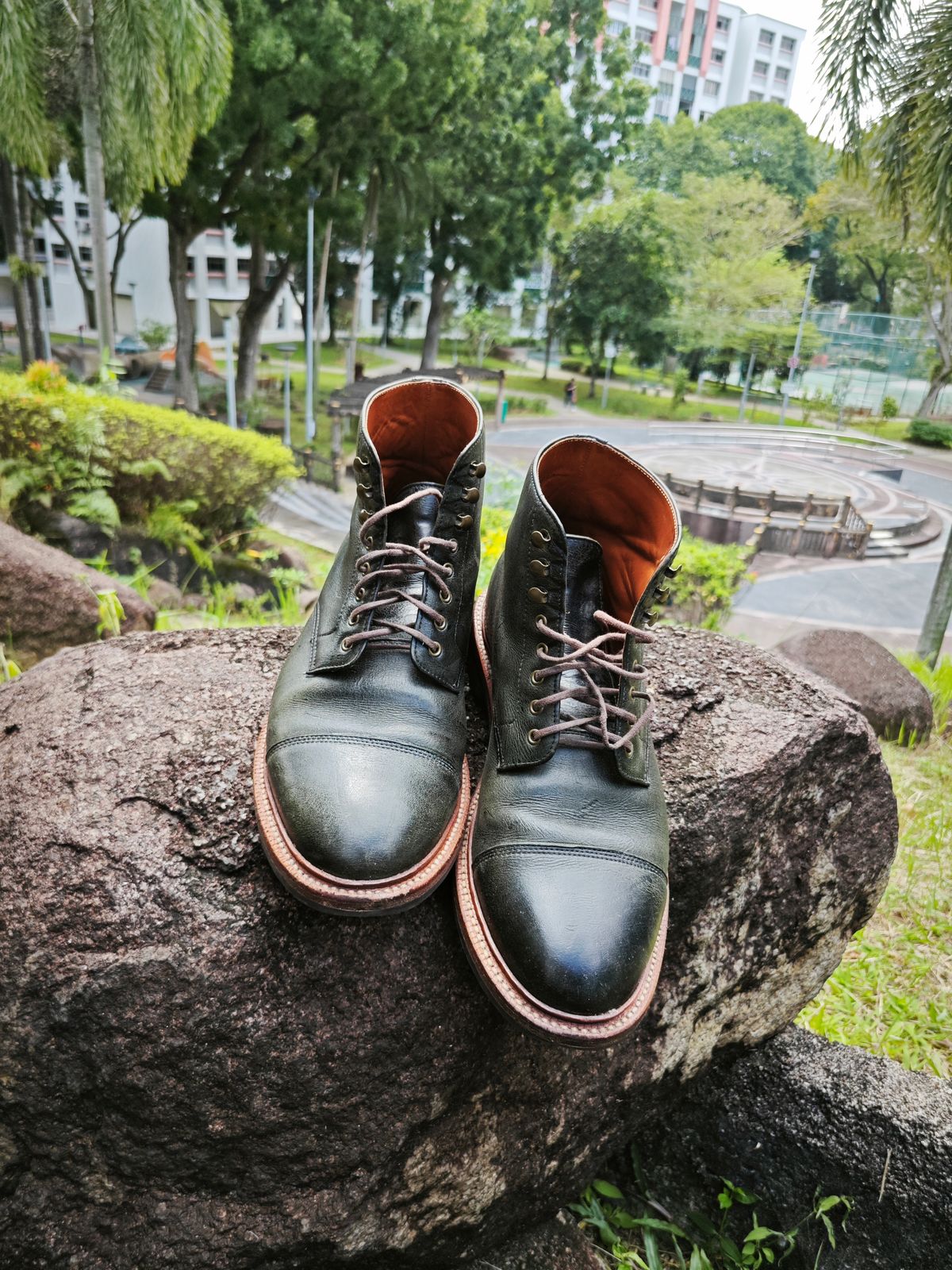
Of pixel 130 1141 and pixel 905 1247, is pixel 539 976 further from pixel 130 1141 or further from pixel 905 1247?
pixel 905 1247

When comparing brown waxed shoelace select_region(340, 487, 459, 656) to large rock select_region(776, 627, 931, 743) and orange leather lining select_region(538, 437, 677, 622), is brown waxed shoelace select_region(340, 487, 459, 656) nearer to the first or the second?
orange leather lining select_region(538, 437, 677, 622)

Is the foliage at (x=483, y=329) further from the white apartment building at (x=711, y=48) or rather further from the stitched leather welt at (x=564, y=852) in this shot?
the stitched leather welt at (x=564, y=852)

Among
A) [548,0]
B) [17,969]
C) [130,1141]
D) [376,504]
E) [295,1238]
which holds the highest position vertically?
[548,0]

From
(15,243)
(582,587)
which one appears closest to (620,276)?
(15,243)

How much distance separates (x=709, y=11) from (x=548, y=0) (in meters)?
4.78

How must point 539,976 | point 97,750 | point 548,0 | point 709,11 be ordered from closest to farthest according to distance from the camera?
point 539,976, point 97,750, point 709,11, point 548,0

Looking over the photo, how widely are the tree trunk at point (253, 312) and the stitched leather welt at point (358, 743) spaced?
1598cm

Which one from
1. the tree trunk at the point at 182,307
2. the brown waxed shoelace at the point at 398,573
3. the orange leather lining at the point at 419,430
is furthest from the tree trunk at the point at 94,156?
the brown waxed shoelace at the point at 398,573

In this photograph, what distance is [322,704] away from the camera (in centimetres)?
144

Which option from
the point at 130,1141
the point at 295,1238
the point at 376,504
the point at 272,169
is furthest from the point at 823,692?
the point at 272,169

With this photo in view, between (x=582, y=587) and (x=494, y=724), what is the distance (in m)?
0.31

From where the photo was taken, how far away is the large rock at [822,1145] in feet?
6.29

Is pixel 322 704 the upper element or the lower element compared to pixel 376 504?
lower

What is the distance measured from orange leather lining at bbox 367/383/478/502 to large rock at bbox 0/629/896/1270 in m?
0.55
